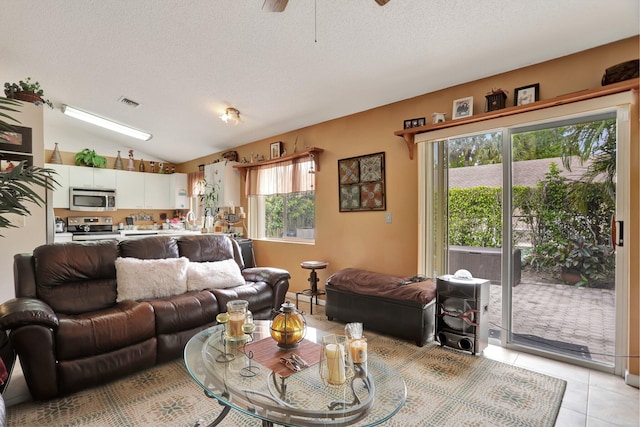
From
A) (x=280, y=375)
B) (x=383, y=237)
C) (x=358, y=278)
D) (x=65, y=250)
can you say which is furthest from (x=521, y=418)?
(x=65, y=250)

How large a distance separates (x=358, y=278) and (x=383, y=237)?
0.58m

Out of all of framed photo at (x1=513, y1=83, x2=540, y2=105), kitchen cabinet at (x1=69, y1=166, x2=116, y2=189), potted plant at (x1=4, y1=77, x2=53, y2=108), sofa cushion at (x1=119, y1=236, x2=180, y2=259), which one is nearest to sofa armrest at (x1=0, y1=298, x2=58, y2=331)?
sofa cushion at (x1=119, y1=236, x2=180, y2=259)

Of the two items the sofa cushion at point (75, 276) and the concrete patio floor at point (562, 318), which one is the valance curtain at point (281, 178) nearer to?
the sofa cushion at point (75, 276)

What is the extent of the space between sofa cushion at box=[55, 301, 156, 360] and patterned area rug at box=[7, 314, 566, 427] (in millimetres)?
294

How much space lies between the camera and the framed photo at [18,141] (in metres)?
3.12

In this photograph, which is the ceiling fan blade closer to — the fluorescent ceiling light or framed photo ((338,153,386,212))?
framed photo ((338,153,386,212))

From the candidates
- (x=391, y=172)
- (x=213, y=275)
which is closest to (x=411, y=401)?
(x=213, y=275)

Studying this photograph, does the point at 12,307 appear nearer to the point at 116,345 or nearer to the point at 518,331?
the point at 116,345

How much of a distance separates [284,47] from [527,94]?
6.86ft

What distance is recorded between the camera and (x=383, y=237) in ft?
11.8

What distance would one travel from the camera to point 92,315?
7.38ft

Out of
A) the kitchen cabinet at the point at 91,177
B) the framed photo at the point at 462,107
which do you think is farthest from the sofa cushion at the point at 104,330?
the kitchen cabinet at the point at 91,177

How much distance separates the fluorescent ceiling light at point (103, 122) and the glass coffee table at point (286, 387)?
475 centimetres

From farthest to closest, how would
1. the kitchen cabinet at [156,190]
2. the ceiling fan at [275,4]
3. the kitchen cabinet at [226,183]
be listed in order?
1. the kitchen cabinet at [156,190]
2. the kitchen cabinet at [226,183]
3. the ceiling fan at [275,4]
